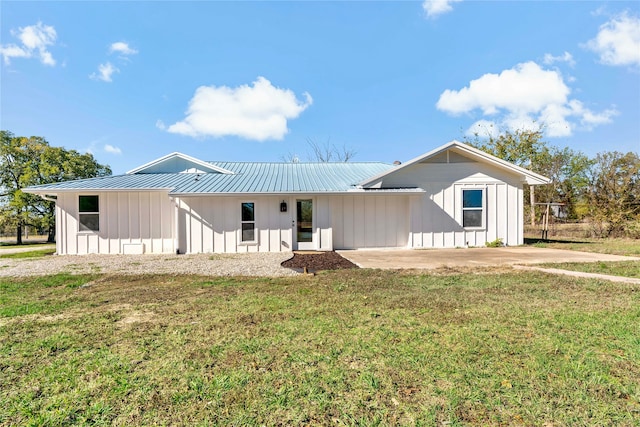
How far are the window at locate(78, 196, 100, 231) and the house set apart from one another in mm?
39

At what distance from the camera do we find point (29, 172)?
78.3 ft

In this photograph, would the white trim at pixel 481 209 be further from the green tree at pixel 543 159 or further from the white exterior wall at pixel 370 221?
the green tree at pixel 543 159

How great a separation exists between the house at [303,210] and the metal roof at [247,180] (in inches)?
2.7

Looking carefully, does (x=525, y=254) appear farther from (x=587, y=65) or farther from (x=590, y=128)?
(x=590, y=128)

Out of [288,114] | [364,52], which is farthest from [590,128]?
Result: [288,114]

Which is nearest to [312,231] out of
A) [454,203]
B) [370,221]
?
[370,221]

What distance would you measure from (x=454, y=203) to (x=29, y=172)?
30.2m

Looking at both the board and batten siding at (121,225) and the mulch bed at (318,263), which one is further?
the board and batten siding at (121,225)

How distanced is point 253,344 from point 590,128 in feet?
105

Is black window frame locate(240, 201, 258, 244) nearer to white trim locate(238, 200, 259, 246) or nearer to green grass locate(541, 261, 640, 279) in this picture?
white trim locate(238, 200, 259, 246)

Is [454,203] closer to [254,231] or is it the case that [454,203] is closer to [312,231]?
[312,231]

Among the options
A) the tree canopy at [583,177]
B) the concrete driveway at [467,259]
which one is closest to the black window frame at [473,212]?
the concrete driveway at [467,259]

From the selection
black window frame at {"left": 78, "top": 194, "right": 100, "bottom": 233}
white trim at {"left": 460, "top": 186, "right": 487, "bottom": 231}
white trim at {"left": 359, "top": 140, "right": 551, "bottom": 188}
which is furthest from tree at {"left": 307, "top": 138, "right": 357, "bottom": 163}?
black window frame at {"left": 78, "top": 194, "right": 100, "bottom": 233}

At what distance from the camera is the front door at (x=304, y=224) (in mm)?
12523
